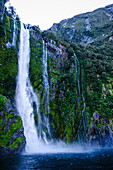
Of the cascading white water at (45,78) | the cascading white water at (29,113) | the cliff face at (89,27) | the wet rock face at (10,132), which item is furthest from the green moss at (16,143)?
the cliff face at (89,27)

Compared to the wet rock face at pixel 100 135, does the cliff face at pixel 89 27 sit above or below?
→ above

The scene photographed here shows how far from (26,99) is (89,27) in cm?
7052

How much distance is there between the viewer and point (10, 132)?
15.0 metres

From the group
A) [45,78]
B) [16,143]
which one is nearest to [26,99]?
[45,78]

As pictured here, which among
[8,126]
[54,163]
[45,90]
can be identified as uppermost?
[45,90]

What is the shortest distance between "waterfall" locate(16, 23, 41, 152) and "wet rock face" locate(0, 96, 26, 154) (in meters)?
1.70

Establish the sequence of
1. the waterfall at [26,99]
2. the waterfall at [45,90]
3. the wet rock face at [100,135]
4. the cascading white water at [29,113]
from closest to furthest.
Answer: the cascading white water at [29,113] < the waterfall at [26,99] < the wet rock face at [100,135] < the waterfall at [45,90]

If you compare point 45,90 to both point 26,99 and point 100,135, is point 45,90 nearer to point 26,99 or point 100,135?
point 26,99

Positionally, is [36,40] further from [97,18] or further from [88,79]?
[97,18]

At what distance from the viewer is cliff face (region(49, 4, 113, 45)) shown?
68750 mm

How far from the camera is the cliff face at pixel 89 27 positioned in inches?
2707

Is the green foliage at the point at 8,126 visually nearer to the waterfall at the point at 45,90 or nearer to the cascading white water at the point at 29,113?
the cascading white water at the point at 29,113

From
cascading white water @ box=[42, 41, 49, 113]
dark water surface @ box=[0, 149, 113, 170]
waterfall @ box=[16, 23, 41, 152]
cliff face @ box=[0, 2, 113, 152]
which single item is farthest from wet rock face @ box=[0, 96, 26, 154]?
cascading white water @ box=[42, 41, 49, 113]

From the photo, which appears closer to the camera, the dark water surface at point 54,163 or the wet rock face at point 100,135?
the dark water surface at point 54,163
